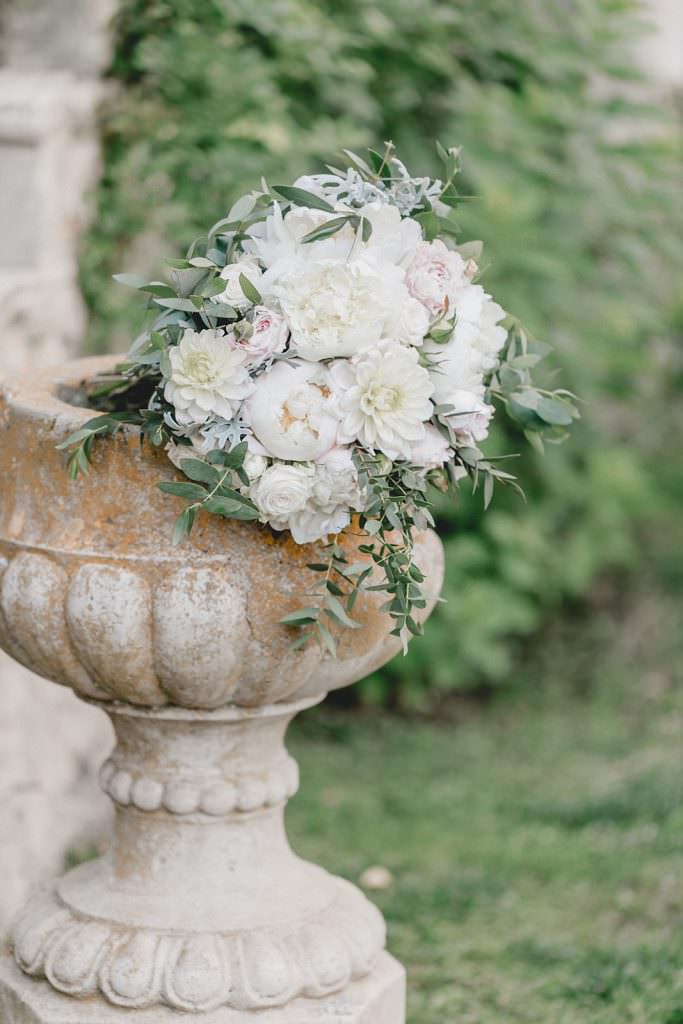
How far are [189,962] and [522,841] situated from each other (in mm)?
1675

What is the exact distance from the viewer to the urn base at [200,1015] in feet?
7.34

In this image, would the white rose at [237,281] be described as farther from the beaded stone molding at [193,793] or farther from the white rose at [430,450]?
the beaded stone molding at [193,793]

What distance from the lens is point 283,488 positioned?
2.01 meters

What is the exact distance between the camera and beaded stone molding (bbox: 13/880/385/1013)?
2.24 metres

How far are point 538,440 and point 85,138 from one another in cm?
192

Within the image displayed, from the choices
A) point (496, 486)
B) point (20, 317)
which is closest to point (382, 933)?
point (20, 317)

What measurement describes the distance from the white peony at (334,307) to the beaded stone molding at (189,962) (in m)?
1.01

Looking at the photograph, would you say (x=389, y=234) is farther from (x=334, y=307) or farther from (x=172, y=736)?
(x=172, y=736)

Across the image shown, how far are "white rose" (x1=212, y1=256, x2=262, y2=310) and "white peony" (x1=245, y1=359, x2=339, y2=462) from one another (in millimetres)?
138

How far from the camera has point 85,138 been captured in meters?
3.71

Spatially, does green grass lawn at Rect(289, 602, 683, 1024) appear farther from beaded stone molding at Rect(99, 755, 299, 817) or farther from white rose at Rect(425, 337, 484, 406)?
white rose at Rect(425, 337, 484, 406)

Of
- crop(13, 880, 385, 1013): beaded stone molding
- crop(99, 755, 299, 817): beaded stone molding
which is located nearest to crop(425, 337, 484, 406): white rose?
crop(99, 755, 299, 817): beaded stone molding

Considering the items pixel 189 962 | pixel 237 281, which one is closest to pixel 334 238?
pixel 237 281

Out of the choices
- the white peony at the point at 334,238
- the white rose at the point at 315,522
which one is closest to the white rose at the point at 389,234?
the white peony at the point at 334,238
